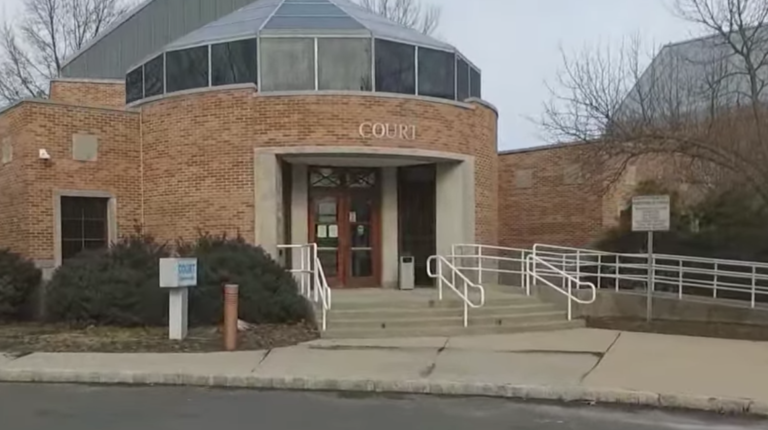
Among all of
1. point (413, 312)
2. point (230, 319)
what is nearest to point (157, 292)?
point (230, 319)

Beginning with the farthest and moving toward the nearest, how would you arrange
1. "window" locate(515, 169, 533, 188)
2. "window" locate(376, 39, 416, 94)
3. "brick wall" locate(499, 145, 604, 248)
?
"window" locate(515, 169, 533, 188)
"brick wall" locate(499, 145, 604, 248)
"window" locate(376, 39, 416, 94)

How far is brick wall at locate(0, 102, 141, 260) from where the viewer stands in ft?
58.3

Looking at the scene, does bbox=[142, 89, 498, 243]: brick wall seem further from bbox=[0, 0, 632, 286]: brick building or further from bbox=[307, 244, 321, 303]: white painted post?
bbox=[307, 244, 321, 303]: white painted post

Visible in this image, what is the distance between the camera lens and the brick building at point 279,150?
17.8 metres

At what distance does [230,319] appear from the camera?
1258 centimetres

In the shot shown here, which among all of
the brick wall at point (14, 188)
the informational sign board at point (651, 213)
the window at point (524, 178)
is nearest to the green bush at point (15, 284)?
the brick wall at point (14, 188)

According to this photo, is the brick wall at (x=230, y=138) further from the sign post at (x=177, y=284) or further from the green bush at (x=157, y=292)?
the sign post at (x=177, y=284)

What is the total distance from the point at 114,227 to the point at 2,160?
125 inches

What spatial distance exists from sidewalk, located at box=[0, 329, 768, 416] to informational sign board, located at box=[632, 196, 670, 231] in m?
2.89

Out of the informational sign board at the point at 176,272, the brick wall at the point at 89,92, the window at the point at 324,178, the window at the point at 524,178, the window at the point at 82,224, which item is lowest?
the informational sign board at the point at 176,272

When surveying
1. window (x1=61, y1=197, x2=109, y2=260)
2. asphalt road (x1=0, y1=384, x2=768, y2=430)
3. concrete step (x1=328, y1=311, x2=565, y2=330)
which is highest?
window (x1=61, y1=197, x2=109, y2=260)

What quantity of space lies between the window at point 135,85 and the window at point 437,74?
280 inches

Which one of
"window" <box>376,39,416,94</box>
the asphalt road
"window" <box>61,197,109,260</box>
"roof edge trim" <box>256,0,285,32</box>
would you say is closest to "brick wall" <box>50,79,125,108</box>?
"roof edge trim" <box>256,0,285,32</box>

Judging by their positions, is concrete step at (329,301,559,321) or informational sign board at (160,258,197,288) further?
concrete step at (329,301,559,321)
